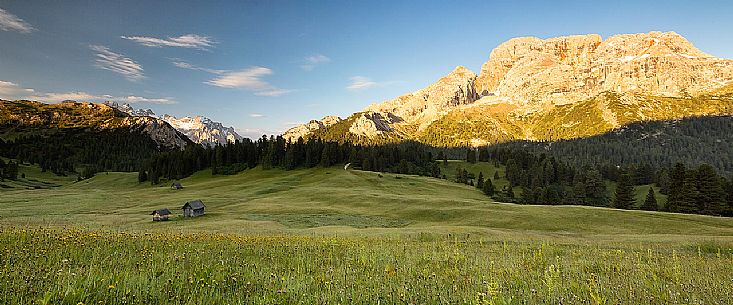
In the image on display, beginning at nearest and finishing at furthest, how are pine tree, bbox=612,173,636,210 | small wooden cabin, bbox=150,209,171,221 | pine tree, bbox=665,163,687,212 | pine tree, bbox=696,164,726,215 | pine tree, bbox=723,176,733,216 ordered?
small wooden cabin, bbox=150,209,171,221 → pine tree, bbox=696,164,726,215 → pine tree, bbox=723,176,733,216 → pine tree, bbox=665,163,687,212 → pine tree, bbox=612,173,636,210

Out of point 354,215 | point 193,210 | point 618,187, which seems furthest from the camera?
point 618,187

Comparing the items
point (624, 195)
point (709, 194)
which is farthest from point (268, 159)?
point (709, 194)

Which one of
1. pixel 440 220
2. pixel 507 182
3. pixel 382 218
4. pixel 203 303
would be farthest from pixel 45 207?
pixel 507 182

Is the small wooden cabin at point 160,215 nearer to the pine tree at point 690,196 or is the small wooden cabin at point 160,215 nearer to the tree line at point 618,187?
the tree line at point 618,187

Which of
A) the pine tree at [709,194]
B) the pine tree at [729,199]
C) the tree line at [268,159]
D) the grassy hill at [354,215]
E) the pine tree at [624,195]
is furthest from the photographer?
the tree line at [268,159]

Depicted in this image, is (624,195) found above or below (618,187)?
below

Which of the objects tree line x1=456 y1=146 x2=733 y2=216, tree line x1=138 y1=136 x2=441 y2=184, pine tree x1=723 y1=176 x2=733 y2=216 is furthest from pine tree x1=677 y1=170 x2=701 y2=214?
tree line x1=138 y1=136 x2=441 y2=184

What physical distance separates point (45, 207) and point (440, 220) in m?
77.1

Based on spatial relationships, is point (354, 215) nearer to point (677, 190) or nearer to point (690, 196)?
point (690, 196)

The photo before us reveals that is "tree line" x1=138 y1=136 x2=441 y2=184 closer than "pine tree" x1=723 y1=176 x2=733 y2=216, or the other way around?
"pine tree" x1=723 y1=176 x2=733 y2=216

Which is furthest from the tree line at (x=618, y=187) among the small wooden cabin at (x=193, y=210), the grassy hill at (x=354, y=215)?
the small wooden cabin at (x=193, y=210)

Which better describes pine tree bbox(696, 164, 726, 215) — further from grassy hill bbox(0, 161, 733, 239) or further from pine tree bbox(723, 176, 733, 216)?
grassy hill bbox(0, 161, 733, 239)

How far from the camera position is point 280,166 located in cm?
15725

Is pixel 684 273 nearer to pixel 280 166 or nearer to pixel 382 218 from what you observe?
pixel 382 218
